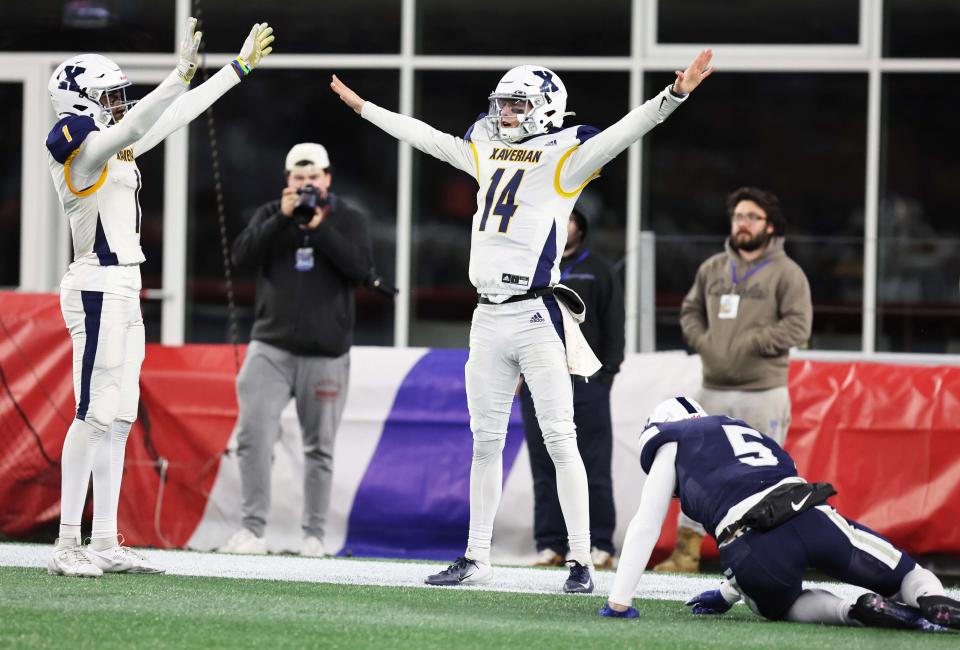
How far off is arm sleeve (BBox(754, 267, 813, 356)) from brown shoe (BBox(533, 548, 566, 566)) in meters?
1.53

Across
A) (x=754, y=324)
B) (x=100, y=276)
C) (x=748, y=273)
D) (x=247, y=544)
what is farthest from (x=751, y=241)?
(x=100, y=276)

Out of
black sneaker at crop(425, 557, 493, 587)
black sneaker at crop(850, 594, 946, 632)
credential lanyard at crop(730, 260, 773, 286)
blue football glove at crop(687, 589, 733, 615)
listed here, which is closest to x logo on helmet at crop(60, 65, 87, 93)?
black sneaker at crop(425, 557, 493, 587)

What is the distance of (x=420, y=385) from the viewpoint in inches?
376

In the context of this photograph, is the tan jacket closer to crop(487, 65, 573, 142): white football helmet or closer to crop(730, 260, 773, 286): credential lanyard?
crop(730, 260, 773, 286): credential lanyard

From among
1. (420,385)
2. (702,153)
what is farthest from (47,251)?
(702,153)

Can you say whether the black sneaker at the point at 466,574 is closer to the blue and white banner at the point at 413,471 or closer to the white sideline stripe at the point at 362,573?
the white sideline stripe at the point at 362,573

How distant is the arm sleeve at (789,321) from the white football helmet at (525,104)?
2027 mm

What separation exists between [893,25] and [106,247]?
674 centimetres

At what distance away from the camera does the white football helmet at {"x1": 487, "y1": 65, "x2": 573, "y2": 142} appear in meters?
6.99

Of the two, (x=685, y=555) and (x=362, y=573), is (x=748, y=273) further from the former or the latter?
(x=362, y=573)

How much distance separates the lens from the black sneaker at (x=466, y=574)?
695 centimetres

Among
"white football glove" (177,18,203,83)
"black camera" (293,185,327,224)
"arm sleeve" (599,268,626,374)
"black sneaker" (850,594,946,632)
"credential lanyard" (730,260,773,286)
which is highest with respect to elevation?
"white football glove" (177,18,203,83)

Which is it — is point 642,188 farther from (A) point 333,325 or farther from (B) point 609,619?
(B) point 609,619

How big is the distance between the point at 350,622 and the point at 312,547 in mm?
3059
